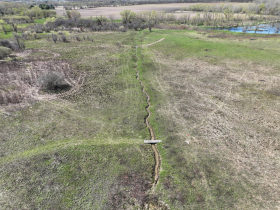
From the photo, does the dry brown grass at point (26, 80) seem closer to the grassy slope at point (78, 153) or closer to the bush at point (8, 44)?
the grassy slope at point (78, 153)

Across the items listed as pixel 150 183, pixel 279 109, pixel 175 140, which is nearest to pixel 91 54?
pixel 175 140

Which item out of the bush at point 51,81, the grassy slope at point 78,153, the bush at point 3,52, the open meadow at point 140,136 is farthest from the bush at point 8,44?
the grassy slope at point 78,153

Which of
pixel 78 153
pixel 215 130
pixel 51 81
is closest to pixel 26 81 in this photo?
pixel 51 81

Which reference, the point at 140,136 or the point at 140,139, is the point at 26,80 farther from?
the point at 140,139

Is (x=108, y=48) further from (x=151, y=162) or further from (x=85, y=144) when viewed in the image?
(x=151, y=162)

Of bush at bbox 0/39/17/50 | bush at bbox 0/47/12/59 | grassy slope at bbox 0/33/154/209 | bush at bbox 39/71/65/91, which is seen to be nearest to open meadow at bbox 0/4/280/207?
grassy slope at bbox 0/33/154/209
